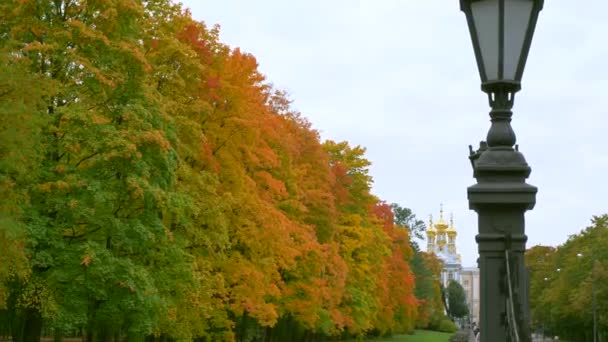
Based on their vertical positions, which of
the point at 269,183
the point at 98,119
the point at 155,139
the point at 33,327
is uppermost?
the point at 269,183

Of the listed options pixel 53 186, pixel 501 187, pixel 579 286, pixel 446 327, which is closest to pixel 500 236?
pixel 501 187

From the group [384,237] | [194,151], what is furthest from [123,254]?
[384,237]

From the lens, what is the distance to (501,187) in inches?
208

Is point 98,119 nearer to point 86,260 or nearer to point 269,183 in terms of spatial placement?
point 86,260

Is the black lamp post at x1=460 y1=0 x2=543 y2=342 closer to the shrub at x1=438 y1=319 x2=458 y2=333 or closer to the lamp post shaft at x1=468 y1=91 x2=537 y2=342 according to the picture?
the lamp post shaft at x1=468 y1=91 x2=537 y2=342

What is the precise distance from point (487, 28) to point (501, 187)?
2.79ft

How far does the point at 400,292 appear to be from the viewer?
288ft

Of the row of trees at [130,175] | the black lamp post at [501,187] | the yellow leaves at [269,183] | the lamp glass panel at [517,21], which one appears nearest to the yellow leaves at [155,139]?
the row of trees at [130,175]

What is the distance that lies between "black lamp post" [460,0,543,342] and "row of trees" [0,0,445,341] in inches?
686

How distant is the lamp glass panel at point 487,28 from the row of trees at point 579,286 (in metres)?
71.4

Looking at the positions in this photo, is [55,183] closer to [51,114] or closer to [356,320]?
[51,114]

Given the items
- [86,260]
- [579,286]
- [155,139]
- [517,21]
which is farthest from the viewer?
[579,286]

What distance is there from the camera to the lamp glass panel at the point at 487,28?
5.34m

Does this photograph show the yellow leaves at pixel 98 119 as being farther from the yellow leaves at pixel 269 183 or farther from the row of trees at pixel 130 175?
the yellow leaves at pixel 269 183
